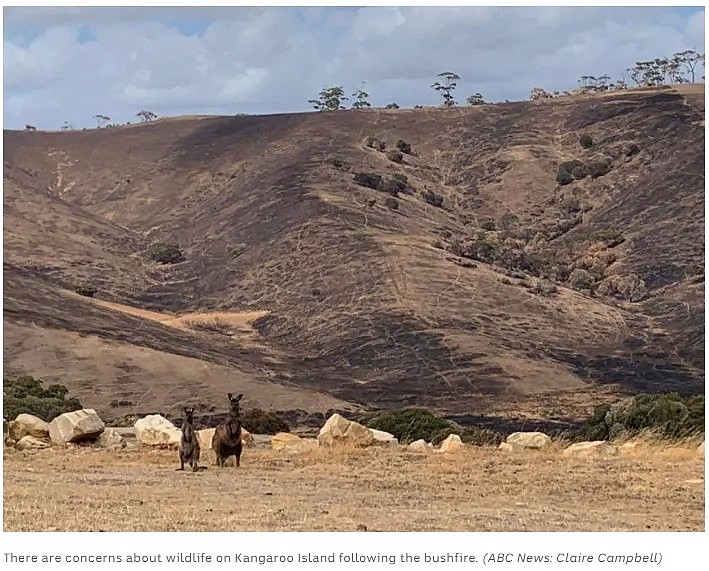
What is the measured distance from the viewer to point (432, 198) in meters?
69.9

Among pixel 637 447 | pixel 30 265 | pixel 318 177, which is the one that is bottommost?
pixel 637 447

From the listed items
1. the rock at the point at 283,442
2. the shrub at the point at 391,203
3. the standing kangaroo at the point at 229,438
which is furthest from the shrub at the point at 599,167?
the standing kangaroo at the point at 229,438

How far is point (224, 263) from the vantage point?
60094mm

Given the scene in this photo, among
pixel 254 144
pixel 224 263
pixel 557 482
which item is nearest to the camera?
pixel 557 482

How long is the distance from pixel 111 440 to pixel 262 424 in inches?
232

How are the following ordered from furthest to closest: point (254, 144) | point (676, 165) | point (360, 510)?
point (254, 144) < point (676, 165) < point (360, 510)

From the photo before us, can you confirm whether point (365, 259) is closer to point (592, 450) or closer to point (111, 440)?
point (111, 440)

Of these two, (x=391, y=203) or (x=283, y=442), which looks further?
(x=391, y=203)


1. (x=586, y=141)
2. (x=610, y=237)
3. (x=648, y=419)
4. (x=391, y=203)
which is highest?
(x=586, y=141)

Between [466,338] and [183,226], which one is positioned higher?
[183,226]

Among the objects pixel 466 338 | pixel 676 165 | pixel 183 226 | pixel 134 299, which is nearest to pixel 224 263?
pixel 134 299

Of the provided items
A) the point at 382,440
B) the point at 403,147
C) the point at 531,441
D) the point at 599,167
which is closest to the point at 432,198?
the point at 403,147

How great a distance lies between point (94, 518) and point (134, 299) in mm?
45710

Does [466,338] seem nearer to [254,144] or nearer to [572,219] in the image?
[572,219]
